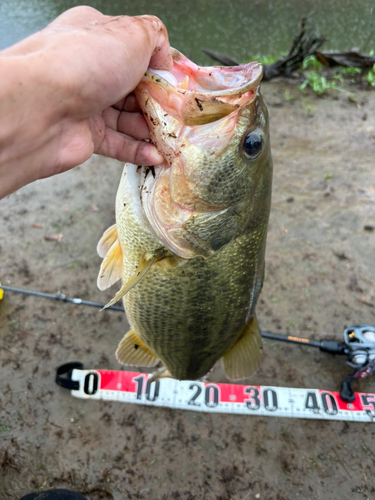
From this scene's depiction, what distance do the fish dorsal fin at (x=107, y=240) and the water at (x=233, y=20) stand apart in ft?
18.0

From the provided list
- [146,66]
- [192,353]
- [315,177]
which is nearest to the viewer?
[146,66]

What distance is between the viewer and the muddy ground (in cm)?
244

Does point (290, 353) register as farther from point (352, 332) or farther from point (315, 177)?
point (315, 177)

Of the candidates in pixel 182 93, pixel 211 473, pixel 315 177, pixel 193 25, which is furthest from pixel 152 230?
pixel 193 25

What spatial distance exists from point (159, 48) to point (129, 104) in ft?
1.05

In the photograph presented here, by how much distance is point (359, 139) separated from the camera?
4.50 metres

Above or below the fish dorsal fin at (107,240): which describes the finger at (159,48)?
above

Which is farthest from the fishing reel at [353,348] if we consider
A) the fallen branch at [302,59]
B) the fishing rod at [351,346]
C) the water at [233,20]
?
the water at [233,20]

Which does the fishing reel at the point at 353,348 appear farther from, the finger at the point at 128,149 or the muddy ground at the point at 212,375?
the finger at the point at 128,149

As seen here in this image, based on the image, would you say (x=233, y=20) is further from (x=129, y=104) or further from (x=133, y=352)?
(x=133, y=352)

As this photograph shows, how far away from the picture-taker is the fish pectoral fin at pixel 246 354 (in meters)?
1.96

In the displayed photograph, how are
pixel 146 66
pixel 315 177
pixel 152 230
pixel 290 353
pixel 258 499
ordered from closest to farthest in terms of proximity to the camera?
pixel 146 66
pixel 152 230
pixel 258 499
pixel 290 353
pixel 315 177

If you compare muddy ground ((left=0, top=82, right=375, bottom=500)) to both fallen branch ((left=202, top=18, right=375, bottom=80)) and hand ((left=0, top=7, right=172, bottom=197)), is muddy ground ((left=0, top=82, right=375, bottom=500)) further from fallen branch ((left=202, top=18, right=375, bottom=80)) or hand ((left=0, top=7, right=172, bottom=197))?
hand ((left=0, top=7, right=172, bottom=197))

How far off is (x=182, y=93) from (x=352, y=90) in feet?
16.0
